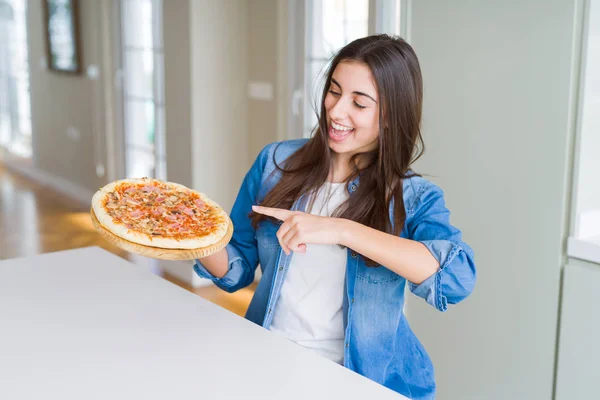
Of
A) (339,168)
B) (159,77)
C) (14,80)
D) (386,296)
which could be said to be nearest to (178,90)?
(159,77)

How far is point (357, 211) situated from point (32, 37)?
6.21 m

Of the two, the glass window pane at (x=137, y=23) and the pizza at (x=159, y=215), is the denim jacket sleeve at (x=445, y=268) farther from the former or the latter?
the glass window pane at (x=137, y=23)

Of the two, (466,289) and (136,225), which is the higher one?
(136,225)

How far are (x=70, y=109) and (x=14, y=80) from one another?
7.29ft

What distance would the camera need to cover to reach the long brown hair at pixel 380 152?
63.5 inches

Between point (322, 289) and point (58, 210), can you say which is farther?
point (58, 210)

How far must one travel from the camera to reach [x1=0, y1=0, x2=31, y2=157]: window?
306 inches

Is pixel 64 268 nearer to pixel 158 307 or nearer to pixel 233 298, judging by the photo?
pixel 158 307

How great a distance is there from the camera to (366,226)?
5.06ft

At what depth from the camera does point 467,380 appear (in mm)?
2420

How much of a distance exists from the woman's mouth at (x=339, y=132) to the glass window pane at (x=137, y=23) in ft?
11.4

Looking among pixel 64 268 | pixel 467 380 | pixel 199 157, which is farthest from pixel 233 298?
pixel 64 268

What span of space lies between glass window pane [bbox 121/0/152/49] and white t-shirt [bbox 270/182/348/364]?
11.6 ft

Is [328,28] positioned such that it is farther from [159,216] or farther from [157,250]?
[157,250]
